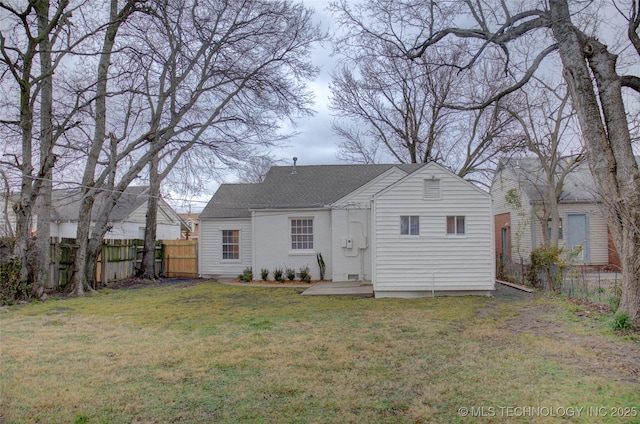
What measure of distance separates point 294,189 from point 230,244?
12.0 ft

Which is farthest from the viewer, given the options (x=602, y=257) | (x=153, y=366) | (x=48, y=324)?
(x=602, y=257)

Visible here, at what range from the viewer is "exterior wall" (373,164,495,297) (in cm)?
1315

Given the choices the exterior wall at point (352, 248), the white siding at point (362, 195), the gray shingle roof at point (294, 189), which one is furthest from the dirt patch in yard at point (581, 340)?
the gray shingle roof at point (294, 189)

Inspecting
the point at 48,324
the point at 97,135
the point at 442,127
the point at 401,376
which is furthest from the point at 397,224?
the point at 442,127

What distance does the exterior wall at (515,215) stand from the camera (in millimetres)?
22156

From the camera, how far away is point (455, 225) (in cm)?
1321

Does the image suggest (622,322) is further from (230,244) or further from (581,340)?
(230,244)

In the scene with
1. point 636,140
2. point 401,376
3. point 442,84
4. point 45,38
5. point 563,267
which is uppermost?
point 442,84

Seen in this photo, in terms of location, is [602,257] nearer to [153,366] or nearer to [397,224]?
[397,224]

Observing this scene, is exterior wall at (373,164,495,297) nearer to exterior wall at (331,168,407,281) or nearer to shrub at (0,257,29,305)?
exterior wall at (331,168,407,281)

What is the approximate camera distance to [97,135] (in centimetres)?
1541

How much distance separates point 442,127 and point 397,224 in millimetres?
14936

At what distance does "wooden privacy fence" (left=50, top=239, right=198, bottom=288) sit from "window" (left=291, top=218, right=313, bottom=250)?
5586mm

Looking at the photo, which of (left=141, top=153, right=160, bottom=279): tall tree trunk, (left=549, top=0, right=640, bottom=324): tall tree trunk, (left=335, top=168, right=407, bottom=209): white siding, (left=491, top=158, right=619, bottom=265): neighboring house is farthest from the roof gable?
(left=141, top=153, right=160, bottom=279): tall tree trunk
